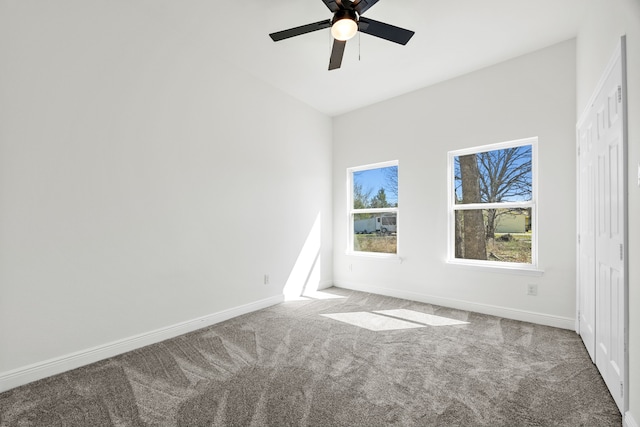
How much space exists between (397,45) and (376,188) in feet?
7.08

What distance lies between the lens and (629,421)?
4.98 ft

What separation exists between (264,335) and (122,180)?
6.36 ft

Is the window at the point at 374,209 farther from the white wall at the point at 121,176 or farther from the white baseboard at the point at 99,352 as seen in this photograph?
the white baseboard at the point at 99,352

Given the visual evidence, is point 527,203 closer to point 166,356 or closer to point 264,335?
point 264,335

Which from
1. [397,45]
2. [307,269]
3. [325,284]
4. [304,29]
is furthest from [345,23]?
[325,284]

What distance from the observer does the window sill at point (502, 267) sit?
3281 mm

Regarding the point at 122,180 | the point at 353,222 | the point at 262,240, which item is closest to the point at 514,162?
the point at 353,222

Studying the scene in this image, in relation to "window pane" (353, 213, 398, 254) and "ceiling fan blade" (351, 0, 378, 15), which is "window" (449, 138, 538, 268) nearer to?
"window pane" (353, 213, 398, 254)

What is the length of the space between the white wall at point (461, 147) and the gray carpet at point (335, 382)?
0.51 meters

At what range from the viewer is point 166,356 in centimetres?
252

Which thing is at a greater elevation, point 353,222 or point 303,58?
point 303,58

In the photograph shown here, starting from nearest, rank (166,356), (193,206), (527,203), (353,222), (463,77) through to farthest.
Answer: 1. (166,356)
2. (193,206)
3. (527,203)
4. (463,77)
5. (353,222)

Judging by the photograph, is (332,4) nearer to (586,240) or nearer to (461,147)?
(461,147)

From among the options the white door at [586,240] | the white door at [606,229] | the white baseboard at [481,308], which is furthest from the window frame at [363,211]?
the white door at [606,229]
